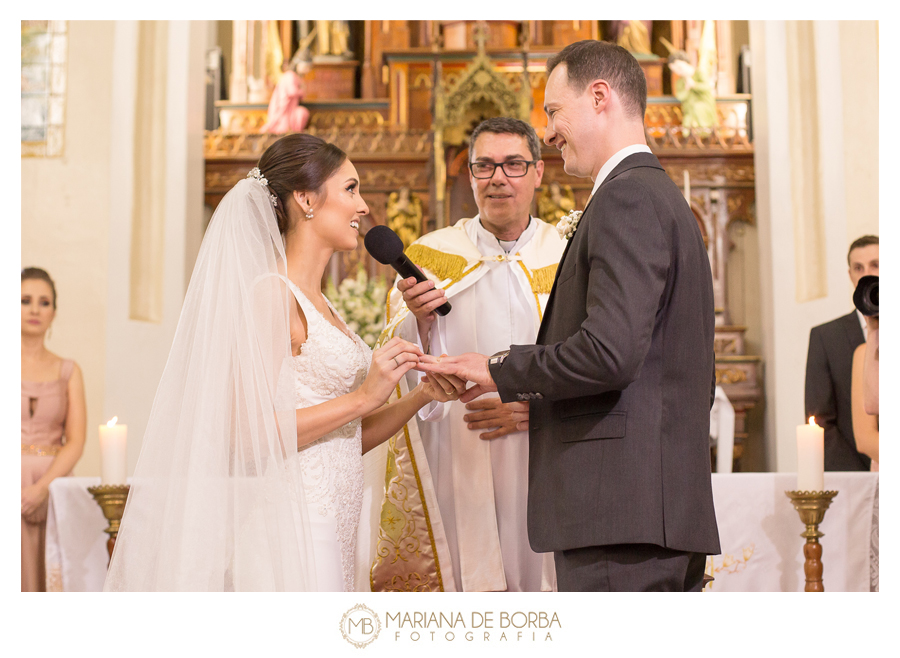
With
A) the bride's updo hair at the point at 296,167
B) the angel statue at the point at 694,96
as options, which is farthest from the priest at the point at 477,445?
the angel statue at the point at 694,96

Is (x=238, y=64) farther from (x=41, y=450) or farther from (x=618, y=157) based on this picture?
(x=618, y=157)

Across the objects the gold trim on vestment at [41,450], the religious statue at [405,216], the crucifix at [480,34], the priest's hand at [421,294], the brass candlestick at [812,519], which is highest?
the crucifix at [480,34]

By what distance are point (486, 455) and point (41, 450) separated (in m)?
3.02

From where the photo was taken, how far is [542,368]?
2.12 metres

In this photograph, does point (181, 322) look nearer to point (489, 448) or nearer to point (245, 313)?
point (245, 313)

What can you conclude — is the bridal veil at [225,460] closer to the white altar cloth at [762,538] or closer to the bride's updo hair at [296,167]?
the bride's updo hair at [296,167]

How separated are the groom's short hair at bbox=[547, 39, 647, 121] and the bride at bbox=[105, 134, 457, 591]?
2.73 ft

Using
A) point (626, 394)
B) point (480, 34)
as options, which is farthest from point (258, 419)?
point (480, 34)

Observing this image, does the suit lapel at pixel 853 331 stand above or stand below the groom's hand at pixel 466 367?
above

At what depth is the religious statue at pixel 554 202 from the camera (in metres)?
6.41

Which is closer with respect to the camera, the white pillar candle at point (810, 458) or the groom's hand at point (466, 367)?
the groom's hand at point (466, 367)

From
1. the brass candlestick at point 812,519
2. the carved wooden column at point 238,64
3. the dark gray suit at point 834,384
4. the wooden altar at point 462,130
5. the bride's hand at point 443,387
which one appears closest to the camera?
the bride's hand at point 443,387
